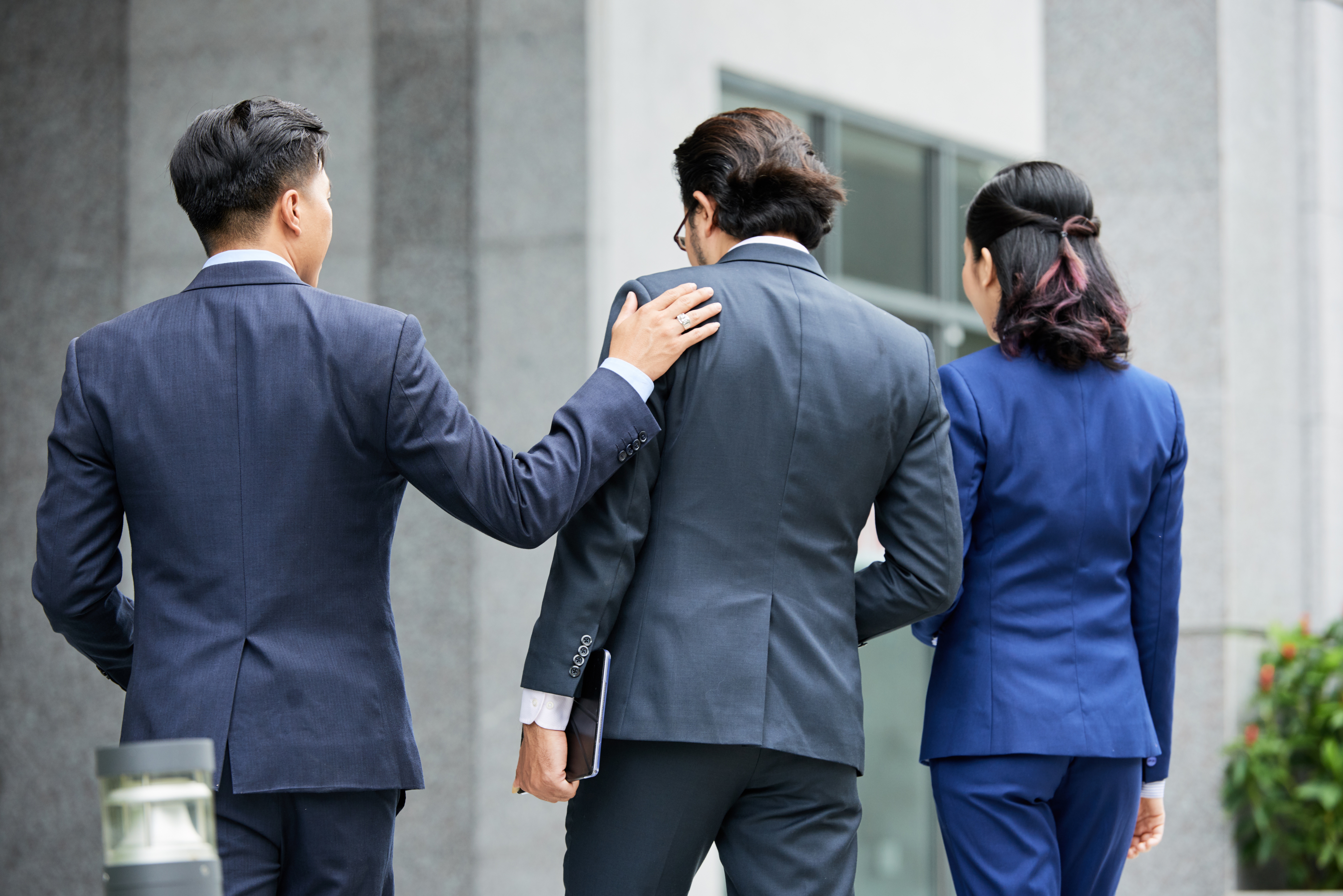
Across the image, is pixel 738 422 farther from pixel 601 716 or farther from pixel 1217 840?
pixel 1217 840

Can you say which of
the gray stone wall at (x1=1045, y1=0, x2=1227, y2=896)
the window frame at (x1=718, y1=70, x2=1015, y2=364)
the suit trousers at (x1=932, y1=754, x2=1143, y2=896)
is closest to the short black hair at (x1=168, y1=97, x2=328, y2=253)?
the suit trousers at (x1=932, y1=754, x2=1143, y2=896)

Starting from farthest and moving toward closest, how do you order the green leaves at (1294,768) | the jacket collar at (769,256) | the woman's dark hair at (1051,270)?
the green leaves at (1294,768)
the woman's dark hair at (1051,270)
the jacket collar at (769,256)

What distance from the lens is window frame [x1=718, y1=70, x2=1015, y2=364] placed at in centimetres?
845

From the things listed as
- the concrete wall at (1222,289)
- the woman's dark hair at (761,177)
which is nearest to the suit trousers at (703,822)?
the woman's dark hair at (761,177)

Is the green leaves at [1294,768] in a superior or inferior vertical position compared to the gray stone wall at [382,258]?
inferior

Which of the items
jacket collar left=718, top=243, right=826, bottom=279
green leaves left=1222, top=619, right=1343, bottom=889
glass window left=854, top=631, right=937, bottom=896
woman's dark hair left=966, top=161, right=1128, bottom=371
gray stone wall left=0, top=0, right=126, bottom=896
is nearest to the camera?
jacket collar left=718, top=243, right=826, bottom=279

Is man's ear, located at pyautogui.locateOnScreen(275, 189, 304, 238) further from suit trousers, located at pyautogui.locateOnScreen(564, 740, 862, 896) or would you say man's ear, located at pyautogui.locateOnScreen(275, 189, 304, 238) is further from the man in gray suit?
suit trousers, located at pyautogui.locateOnScreen(564, 740, 862, 896)

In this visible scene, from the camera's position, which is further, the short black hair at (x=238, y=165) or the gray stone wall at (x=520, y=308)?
the gray stone wall at (x=520, y=308)

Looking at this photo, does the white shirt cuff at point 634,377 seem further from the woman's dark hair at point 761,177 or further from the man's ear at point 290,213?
the man's ear at point 290,213

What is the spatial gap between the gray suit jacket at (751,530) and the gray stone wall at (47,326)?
4547 millimetres

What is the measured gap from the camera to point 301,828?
2.54m

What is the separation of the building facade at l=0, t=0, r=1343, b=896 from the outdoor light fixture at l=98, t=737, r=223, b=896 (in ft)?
14.4

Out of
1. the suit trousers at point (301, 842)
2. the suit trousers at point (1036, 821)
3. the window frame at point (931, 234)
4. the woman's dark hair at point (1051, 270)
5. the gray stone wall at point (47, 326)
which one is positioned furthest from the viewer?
the window frame at point (931, 234)

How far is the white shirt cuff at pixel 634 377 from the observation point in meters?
2.76
